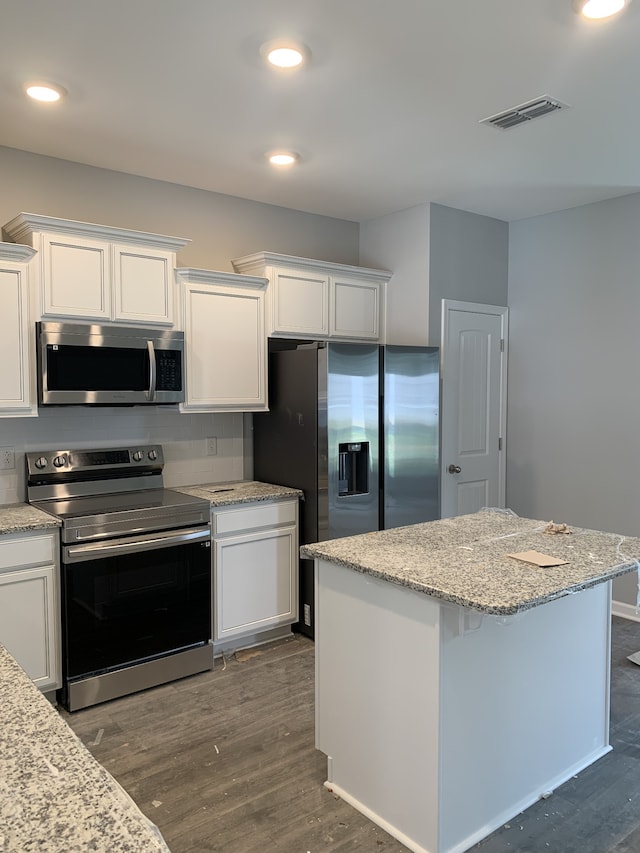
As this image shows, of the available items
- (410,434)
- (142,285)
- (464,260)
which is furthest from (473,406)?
(142,285)

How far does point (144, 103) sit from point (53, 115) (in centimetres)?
45

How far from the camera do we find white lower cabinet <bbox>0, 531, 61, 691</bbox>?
9.14 ft

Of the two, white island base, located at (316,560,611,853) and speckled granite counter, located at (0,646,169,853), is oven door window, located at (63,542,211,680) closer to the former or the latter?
white island base, located at (316,560,611,853)

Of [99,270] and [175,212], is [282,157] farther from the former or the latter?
[99,270]

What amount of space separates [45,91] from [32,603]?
2.15m

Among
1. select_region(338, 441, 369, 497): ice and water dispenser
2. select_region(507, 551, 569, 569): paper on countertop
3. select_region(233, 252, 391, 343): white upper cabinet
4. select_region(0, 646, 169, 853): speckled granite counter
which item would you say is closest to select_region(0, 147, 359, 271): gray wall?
select_region(233, 252, 391, 343): white upper cabinet

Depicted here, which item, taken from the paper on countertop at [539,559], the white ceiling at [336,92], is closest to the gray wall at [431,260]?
the white ceiling at [336,92]

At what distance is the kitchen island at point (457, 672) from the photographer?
76.7 inches

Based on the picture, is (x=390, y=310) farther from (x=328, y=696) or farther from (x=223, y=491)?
(x=328, y=696)

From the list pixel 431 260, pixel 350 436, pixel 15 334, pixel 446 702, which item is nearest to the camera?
pixel 446 702

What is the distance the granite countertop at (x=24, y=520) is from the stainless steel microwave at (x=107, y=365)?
523mm

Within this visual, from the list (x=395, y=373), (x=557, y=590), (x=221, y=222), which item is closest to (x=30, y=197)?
(x=221, y=222)

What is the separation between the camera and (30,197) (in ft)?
10.9

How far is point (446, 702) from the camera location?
195cm
